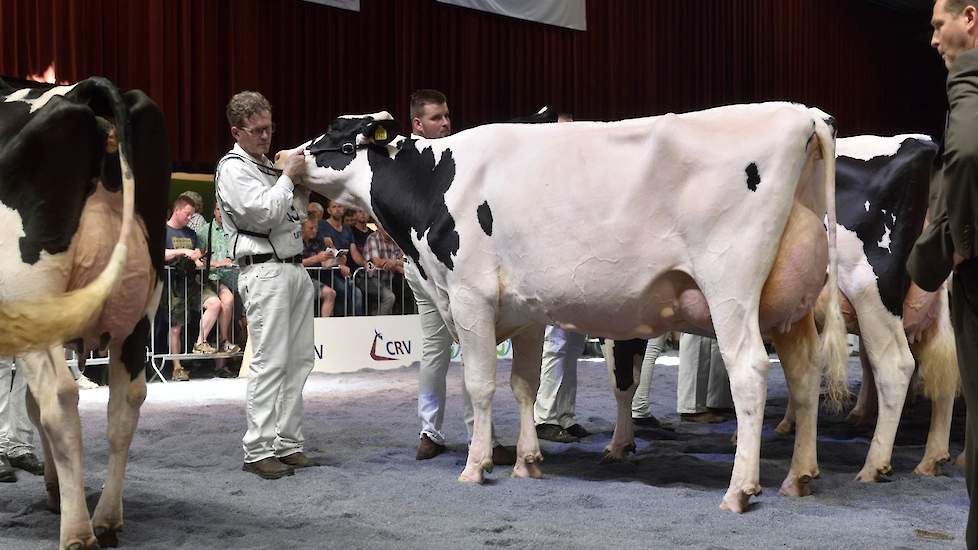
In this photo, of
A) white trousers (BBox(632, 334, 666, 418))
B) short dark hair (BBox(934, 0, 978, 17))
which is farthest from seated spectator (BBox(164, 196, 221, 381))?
short dark hair (BBox(934, 0, 978, 17))

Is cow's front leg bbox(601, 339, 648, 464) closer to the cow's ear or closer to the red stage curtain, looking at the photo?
the cow's ear

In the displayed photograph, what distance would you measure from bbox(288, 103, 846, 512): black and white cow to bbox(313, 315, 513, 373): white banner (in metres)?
4.71

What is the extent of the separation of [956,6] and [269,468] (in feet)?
12.1

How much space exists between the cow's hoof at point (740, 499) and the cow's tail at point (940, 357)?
4.89ft

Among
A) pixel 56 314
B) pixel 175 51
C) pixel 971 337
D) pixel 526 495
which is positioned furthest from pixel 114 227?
pixel 175 51

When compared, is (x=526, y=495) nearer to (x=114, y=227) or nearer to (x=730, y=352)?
(x=730, y=352)

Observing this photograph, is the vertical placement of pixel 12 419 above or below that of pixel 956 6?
below

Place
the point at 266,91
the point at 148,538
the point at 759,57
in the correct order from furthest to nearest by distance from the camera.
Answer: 1. the point at 759,57
2. the point at 266,91
3. the point at 148,538

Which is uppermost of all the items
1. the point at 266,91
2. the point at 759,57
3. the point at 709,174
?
the point at 759,57

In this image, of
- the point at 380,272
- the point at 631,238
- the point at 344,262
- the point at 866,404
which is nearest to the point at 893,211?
the point at 631,238

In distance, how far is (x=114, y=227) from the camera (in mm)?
3758

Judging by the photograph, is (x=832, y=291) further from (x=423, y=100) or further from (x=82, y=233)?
(x=82, y=233)

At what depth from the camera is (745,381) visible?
4449 millimetres

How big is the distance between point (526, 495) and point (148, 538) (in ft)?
5.45
